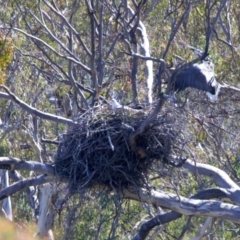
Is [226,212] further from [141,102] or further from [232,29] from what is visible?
[232,29]

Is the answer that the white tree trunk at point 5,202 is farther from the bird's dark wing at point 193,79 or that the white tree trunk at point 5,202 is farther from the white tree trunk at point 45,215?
the bird's dark wing at point 193,79

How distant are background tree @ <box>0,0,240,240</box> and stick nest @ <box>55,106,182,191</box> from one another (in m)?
0.01

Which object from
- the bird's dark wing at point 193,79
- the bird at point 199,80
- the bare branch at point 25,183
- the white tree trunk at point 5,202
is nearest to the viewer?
the bare branch at point 25,183

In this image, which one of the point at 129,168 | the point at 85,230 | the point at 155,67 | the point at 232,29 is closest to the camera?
the point at 129,168

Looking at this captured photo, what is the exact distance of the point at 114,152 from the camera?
181 inches

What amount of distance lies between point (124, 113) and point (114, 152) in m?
0.32

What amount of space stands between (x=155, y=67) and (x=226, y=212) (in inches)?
204

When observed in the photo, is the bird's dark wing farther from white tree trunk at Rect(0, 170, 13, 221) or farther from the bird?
white tree trunk at Rect(0, 170, 13, 221)

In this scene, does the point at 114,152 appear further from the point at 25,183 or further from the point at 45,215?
the point at 45,215

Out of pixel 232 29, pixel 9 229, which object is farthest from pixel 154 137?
pixel 232 29

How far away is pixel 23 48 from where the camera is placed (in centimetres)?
1034

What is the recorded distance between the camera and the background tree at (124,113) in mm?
4707

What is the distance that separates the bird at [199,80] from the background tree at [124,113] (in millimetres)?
142

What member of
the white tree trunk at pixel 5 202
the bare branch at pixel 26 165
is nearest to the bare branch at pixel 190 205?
the bare branch at pixel 26 165
